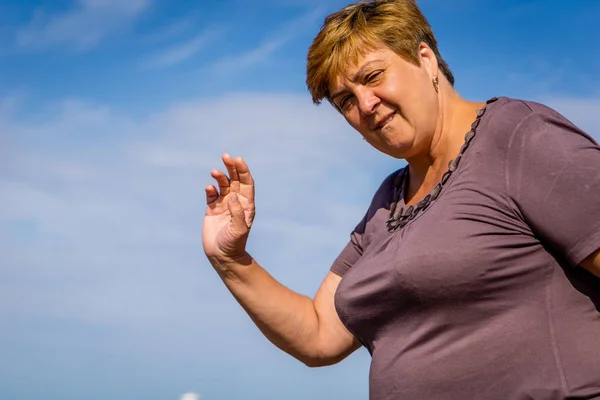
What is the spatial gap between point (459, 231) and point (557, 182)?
34 cm

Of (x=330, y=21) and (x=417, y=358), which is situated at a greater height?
(x=330, y=21)

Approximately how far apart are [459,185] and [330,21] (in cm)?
87

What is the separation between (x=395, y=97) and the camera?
278cm

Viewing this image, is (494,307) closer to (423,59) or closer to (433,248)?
(433,248)

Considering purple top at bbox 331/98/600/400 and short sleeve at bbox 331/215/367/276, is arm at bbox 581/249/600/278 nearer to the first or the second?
purple top at bbox 331/98/600/400

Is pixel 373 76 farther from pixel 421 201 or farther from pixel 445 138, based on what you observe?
pixel 421 201

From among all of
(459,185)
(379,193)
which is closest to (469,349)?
(459,185)

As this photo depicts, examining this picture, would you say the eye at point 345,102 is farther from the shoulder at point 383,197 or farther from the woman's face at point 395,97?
the shoulder at point 383,197

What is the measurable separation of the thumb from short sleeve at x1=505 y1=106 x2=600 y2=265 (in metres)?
1.18

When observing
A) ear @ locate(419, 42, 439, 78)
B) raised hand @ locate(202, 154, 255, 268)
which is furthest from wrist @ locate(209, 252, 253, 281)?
ear @ locate(419, 42, 439, 78)

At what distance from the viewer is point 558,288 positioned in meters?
2.37

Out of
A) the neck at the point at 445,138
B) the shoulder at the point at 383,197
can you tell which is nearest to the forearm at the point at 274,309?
the shoulder at the point at 383,197

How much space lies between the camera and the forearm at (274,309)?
3416mm

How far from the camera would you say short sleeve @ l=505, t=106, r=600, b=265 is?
89.6 inches
